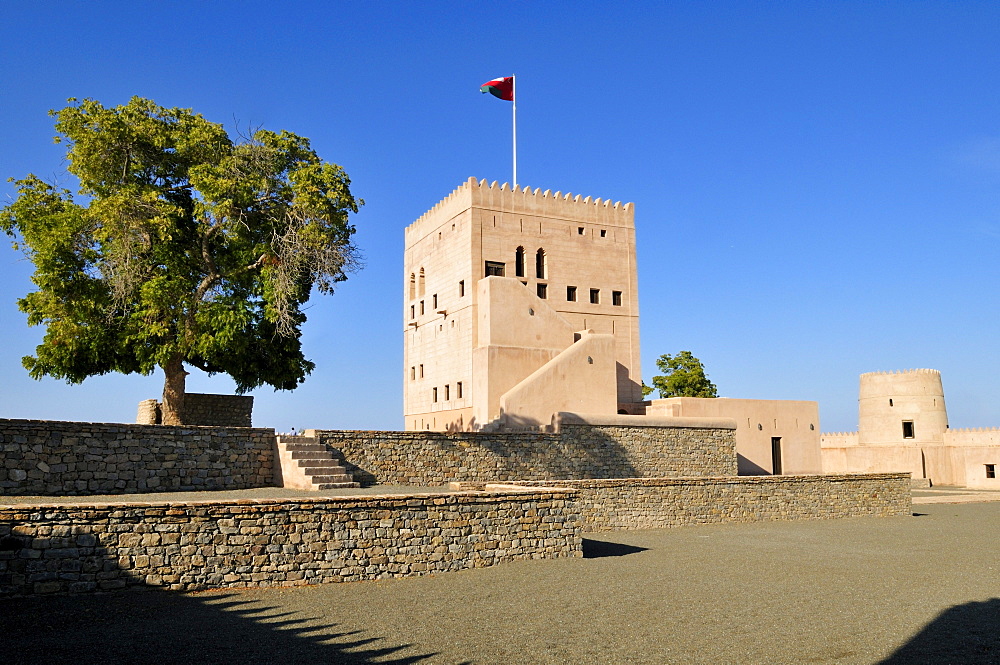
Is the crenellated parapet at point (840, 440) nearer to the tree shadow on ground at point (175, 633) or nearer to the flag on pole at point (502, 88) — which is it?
the flag on pole at point (502, 88)

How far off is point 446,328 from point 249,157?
504 inches

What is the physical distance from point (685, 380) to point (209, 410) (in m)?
26.2

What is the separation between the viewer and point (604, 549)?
1731 centimetres

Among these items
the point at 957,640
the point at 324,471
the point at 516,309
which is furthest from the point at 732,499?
the point at 957,640

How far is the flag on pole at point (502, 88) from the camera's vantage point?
3441cm

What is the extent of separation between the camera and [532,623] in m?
10.3

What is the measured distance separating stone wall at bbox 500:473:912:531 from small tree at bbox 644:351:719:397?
15053mm

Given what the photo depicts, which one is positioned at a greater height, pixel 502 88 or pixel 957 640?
pixel 502 88

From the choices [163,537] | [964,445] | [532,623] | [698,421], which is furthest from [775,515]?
[964,445]

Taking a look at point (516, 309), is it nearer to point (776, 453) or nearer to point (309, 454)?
point (776, 453)

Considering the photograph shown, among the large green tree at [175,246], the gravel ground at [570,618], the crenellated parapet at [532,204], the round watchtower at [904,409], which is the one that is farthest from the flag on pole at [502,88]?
the round watchtower at [904,409]

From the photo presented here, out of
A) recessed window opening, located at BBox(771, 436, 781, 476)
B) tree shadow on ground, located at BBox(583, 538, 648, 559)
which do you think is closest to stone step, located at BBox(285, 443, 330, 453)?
tree shadow on ground, located at BBox(583, 538, 648, 559)

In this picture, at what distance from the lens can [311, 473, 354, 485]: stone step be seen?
17234mm

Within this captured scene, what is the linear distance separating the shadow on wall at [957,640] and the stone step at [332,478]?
11.7 metres
